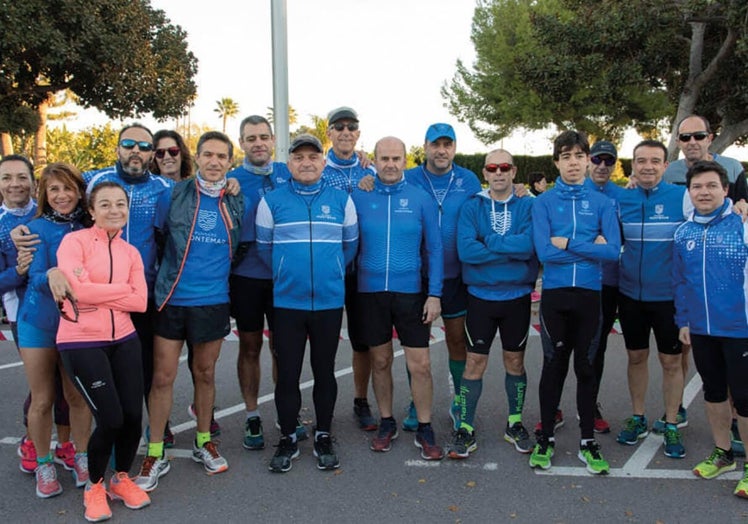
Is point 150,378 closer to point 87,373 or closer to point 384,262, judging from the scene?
point 87,373

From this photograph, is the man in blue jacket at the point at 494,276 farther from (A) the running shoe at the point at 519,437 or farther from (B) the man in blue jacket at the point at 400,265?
(B) the man in blue jacket at the point at 400,265

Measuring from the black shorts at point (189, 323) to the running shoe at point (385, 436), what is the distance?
1.48 metres

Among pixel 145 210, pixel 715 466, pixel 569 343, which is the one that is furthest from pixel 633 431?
pixel 145 210

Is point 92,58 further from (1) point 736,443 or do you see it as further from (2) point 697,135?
(1) point 736,443

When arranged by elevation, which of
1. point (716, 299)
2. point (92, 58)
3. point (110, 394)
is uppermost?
point (92, 58)

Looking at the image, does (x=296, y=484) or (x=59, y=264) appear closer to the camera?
(x=59, y=264)

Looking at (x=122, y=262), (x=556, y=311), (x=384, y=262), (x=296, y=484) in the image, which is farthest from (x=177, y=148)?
(x=556, y=311)

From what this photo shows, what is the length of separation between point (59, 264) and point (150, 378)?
4.06 ft

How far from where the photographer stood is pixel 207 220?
418 centimetres

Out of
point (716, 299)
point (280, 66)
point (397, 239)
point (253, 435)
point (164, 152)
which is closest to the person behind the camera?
point (716, 299)

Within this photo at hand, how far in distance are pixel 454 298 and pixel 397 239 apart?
0.83 m

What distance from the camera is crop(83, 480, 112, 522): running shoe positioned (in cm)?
368

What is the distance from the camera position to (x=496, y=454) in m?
4.60

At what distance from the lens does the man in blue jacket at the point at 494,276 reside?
4480mm
